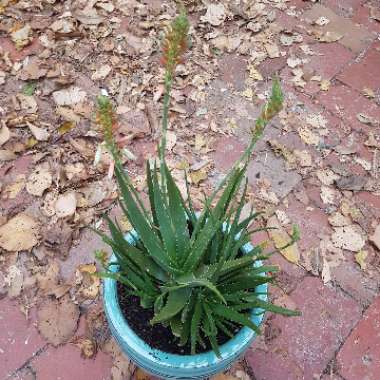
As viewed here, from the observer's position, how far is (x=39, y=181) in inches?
89.0

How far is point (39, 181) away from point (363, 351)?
1499mm

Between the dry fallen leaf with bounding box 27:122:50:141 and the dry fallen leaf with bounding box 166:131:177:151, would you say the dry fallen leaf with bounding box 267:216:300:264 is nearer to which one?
the dry fallen leaf with bounding box 166:131:177:151

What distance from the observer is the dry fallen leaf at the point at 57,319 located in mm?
1917

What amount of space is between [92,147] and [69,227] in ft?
1.42

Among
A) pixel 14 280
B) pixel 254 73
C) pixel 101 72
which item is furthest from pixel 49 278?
pixel 254 73

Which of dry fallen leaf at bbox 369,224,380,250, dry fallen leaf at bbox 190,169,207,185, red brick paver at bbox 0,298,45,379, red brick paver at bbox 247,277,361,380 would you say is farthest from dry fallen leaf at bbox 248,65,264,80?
red brick paver at bbox 0,298,45,379

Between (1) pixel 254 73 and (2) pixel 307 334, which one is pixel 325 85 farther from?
(2) pixel 307 334

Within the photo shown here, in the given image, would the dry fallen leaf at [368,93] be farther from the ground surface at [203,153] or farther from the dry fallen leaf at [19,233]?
the dry fallen leaf at [19,233]

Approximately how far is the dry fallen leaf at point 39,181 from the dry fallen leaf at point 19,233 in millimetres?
122

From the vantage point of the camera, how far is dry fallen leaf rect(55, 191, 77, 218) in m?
2.18

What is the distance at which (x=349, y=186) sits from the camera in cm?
237

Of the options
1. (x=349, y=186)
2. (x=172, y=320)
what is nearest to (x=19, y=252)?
(x=172, y=320)

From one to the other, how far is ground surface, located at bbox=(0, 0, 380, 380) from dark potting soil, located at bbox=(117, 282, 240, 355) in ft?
1.14

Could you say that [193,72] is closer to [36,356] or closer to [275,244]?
[275,244]
